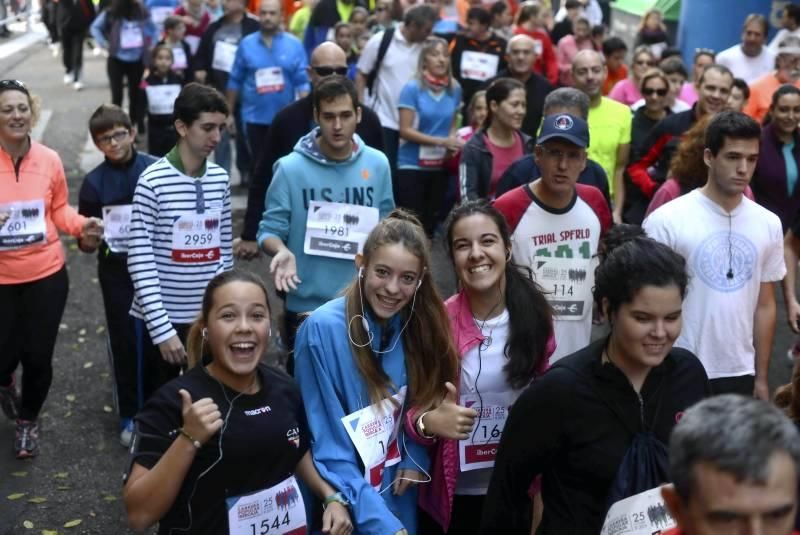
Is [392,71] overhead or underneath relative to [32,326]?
overhead

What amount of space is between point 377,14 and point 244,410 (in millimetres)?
12092

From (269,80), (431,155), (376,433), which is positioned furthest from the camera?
(269,80)

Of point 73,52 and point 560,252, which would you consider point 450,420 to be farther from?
point 73,52

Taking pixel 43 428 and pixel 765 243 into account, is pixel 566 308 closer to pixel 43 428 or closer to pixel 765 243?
pixel 765 243

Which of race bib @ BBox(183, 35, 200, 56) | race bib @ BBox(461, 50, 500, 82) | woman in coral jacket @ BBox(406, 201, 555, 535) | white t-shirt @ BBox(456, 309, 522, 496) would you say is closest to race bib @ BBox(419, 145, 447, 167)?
race bib @ BBox(461, 50, 500, 82)

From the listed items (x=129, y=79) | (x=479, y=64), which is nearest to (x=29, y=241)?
(x=479, y=64)

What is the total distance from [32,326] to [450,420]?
3.31 metres

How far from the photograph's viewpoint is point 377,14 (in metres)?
15.4

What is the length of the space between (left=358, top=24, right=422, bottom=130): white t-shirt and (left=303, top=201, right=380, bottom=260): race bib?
15.3 feet

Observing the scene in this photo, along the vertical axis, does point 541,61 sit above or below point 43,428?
above

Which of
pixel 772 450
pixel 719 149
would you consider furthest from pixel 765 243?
pixel 772 450

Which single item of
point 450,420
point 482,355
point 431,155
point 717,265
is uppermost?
point 431,155

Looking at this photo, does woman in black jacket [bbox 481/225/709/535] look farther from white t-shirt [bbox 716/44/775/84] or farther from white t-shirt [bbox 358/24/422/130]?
white t-shirt [bbox 716/44/775/84]

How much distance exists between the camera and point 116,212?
6.81 metres
